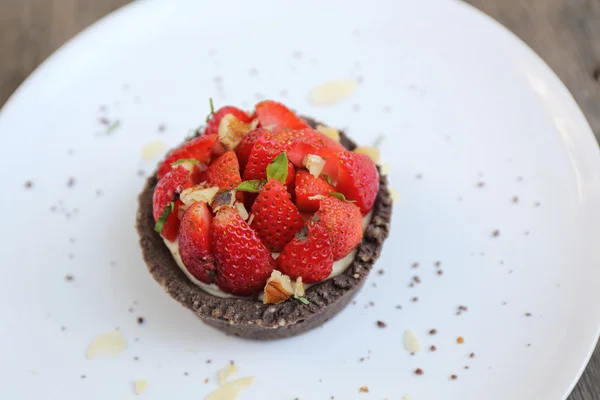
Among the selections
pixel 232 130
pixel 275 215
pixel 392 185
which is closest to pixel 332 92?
pixel 392 185

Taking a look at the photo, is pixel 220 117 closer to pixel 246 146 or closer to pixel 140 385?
pixel 246 146

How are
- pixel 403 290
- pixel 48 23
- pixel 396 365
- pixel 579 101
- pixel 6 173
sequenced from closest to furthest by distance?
pixel 396 365 < pixel 403 290 < pixel 6 173 < pixel 579 101 < pixel 48 23

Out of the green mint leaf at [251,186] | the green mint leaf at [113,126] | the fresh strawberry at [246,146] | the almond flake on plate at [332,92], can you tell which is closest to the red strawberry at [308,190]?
the green mint leaf at [251,186]

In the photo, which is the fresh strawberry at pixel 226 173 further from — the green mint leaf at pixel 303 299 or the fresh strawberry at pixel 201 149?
the green mint leaf at pixel 303 299

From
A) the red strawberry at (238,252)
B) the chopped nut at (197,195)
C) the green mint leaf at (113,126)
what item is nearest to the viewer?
Answer: the red strawberry at (238,252)

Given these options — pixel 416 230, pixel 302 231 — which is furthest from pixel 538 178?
pixel 302 231

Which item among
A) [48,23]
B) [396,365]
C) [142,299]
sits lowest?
[396,365]

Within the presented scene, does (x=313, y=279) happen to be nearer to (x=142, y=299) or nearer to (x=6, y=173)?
(x=142, y=299)
